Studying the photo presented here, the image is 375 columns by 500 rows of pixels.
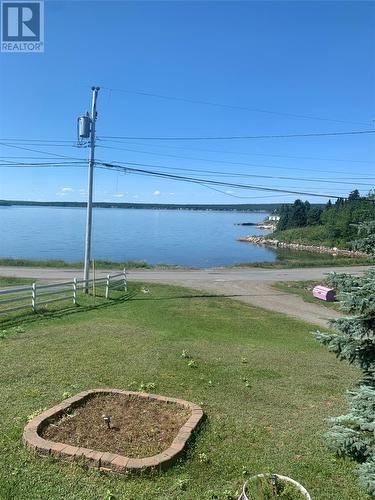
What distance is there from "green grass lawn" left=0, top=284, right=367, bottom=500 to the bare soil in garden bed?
0.39 metres

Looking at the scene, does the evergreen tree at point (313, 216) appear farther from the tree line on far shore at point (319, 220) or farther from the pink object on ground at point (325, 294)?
the pink object on ground at point (325, 294)

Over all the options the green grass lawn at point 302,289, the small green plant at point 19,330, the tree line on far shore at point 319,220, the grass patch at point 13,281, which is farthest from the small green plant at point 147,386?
the tree line on far shore at point 319,220

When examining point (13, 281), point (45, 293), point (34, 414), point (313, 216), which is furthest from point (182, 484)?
point (313, 216)

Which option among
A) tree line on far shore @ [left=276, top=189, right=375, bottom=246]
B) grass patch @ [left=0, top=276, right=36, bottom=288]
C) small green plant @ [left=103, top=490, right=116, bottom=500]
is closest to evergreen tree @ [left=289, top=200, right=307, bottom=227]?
tree line on far shore @ [left=276, top=189, right=375, bottom=246]

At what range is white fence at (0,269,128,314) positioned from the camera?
14578 mm

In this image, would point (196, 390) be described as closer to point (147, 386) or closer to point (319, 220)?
point (147, 386)

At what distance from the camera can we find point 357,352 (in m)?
5.70

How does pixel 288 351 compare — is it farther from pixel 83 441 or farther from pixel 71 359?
pixel 83 441

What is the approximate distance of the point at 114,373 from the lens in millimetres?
8422

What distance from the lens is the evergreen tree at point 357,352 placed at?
5227 mm

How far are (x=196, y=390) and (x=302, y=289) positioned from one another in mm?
22084

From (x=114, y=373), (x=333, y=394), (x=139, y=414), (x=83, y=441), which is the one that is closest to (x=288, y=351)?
(x=333, y=394)

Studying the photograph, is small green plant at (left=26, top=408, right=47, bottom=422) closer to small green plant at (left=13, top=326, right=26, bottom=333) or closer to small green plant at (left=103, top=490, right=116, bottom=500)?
small green plant at (left=103, top=490, right=116, bottom=500)

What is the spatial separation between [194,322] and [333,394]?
746 cm
